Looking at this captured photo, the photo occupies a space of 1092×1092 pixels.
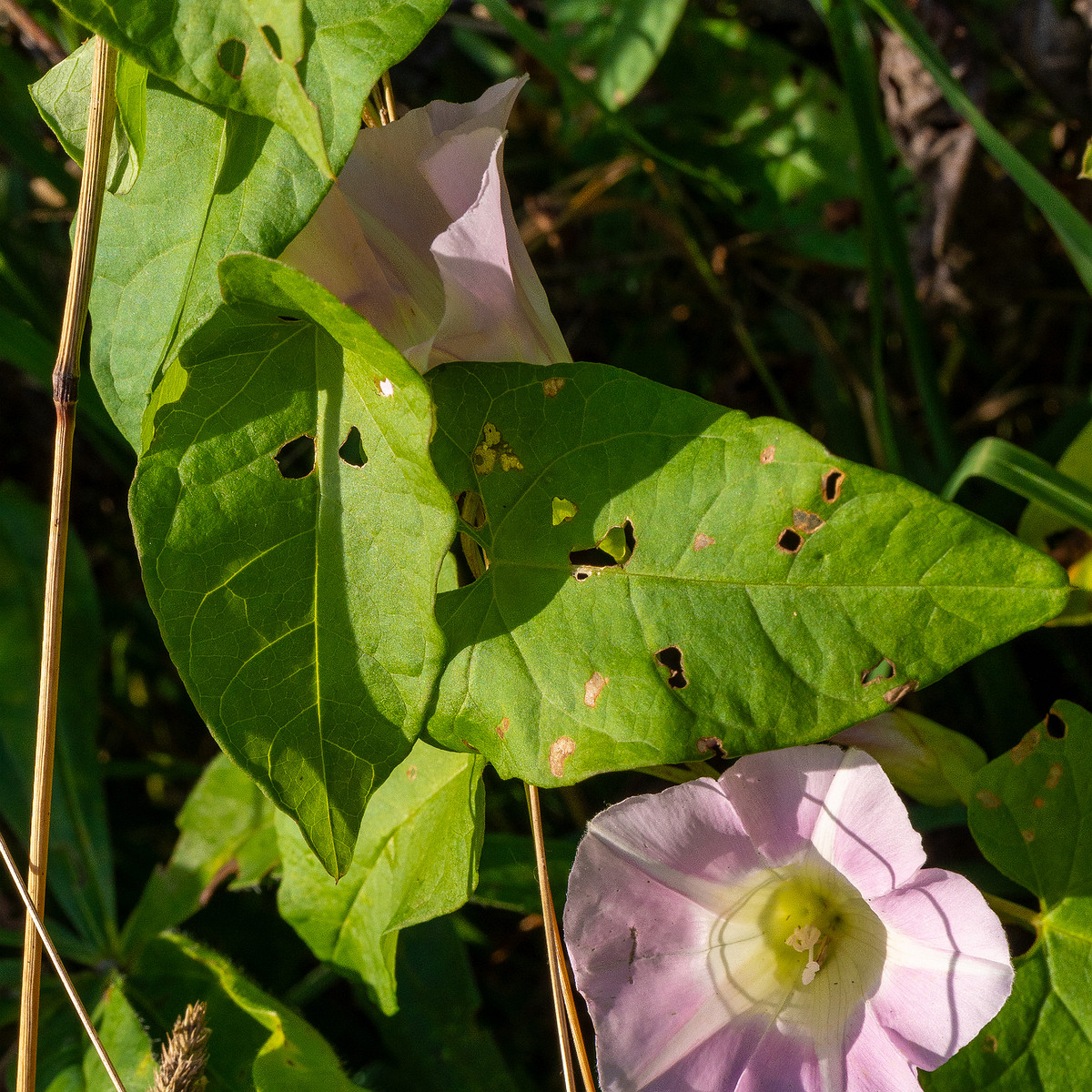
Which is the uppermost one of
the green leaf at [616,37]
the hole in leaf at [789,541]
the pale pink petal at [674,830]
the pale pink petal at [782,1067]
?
the green leaf at [616,37]

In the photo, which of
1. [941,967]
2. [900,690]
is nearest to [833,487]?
[900,690]

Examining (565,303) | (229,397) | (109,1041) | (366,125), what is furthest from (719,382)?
(109,1041)

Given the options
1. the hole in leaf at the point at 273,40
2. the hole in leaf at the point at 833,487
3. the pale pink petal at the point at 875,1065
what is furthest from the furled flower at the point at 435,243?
the pale pink petal at the point at 875,1065

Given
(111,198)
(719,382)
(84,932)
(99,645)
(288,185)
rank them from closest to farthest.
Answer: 1. (288,185)
2. (111,198)
3. (84,932)
4. (99,645)
5. (719,382)

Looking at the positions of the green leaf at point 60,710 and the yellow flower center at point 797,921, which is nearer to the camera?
the yellow flower center at point 797,921

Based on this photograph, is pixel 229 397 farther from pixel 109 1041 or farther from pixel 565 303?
pixel 565 303

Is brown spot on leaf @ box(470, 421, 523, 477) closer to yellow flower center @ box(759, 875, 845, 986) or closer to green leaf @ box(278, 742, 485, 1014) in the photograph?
green leaf @ box(278, 742, 485, 1014)

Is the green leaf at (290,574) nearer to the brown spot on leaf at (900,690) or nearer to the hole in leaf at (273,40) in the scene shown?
the hole in leaf at (273,40)

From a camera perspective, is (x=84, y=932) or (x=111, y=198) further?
(x=84, y=932)
